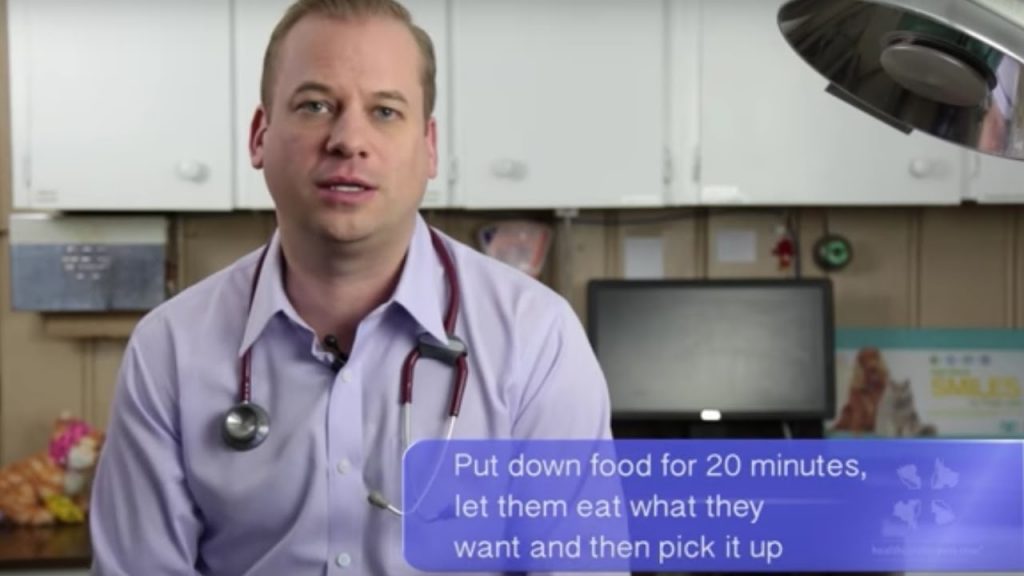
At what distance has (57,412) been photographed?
7.35ft

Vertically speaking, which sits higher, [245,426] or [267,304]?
[267,304]

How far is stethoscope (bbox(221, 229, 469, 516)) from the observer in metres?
1.01

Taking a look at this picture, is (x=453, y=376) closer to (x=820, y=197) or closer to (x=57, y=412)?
(x=820, y=197)

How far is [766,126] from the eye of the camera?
2.02 meters

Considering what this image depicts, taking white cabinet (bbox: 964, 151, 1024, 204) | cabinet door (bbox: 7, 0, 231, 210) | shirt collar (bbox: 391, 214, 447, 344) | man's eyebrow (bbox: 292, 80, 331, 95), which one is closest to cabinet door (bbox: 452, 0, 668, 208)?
cabinet door (bbox: 7, 0, 231, 210)

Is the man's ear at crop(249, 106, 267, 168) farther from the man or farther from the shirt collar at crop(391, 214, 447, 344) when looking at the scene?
the shirt collar at crop(391, 214, 447, 344)

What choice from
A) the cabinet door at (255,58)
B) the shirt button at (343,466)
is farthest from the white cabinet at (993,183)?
the shirt button at (343,466)

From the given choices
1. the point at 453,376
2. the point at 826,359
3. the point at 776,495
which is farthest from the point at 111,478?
the point at 826,359

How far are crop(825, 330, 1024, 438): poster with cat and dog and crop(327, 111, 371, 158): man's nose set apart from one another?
150 centimetres

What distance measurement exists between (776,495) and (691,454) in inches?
13.0
